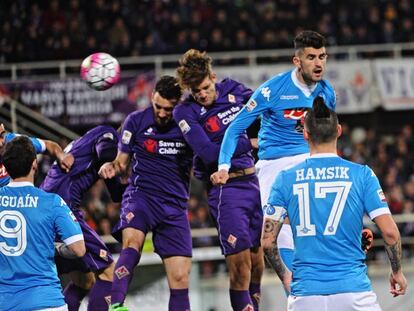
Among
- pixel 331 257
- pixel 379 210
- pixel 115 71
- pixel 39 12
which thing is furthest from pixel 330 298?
pixel 39 12

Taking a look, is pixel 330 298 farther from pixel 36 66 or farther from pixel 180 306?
pixel 36 66

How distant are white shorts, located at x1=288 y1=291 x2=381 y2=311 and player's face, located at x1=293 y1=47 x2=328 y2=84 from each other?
8.27 feet

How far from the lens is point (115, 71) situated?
934 cm

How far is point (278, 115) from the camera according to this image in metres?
7.79

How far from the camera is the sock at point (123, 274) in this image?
7.63m

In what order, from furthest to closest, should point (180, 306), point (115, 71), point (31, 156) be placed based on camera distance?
point (115, 71) < point (180, 306) < point (31, 156)

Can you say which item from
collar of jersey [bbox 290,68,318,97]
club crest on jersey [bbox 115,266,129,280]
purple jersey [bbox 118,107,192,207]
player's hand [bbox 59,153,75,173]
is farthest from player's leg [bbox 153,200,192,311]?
collar of jersey [bbox 290,68,318,97]

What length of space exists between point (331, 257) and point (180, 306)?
8.47 feet

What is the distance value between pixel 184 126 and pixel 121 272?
1292 millimetres

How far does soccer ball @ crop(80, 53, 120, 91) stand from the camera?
9.22 m

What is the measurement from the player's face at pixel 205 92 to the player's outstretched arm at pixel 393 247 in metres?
2.72

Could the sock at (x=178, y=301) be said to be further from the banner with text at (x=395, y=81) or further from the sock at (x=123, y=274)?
the banner with text at (x=395, y=81)

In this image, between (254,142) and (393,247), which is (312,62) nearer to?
(254,142)

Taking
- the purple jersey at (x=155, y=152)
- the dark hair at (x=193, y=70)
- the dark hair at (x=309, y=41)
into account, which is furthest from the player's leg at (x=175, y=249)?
the dark hair at (x=309, y=41)
